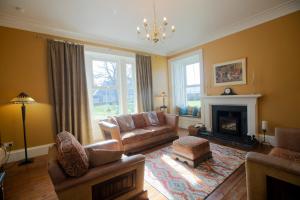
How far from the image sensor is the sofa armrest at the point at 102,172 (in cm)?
128

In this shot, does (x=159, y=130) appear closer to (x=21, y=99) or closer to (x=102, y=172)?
(x=102, y=172)

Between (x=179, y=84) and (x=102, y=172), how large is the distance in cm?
485

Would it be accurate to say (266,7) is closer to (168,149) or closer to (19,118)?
(168,149)

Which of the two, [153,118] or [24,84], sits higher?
[24,84]

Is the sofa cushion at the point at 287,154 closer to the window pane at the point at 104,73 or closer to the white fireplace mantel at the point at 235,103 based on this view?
the white fireplace mantel at the point at 235,103

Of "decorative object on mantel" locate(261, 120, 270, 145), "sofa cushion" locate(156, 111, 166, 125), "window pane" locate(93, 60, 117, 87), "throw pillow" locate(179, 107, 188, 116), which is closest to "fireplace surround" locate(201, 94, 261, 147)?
"decorative object on mantel" locate(261, 120, 270, 145)

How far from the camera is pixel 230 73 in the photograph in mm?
4027

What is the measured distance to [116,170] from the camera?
1.54 meters

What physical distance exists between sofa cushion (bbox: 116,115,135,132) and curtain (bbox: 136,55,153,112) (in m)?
1.19

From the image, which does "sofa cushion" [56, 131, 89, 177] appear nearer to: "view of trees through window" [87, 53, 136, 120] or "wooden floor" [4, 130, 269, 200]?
"wooden floor" [4, 130, 269, 200]

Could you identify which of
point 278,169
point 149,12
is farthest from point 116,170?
point 149,12

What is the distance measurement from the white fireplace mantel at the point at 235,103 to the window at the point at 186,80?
1.75ft

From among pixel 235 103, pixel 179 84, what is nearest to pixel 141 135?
pixel 235 103

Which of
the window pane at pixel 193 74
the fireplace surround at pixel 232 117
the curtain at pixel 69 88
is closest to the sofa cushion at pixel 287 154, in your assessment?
the fireplace surround at pixel 232 117
